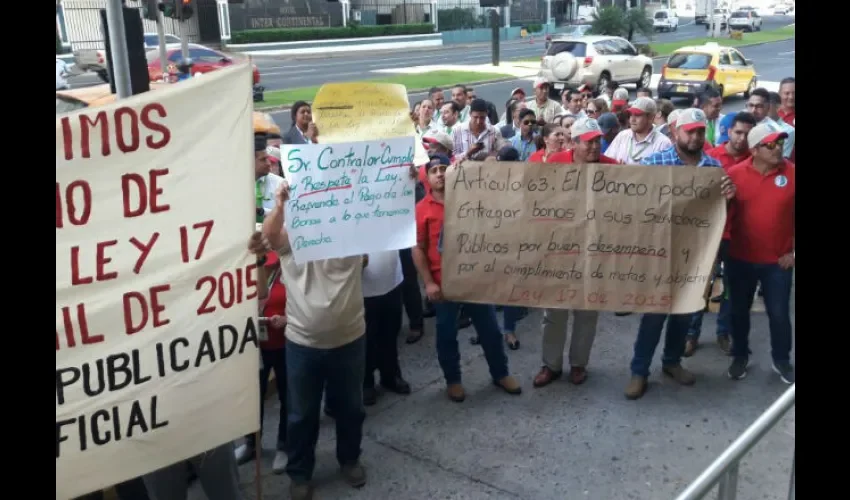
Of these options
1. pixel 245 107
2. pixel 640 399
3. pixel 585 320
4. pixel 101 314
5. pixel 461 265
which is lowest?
pixel 640 399

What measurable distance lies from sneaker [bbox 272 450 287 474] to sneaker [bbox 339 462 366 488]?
403mm

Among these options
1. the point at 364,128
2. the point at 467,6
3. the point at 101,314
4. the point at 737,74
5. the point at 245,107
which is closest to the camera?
the point at 101,314

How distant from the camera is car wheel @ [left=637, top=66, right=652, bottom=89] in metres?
25.9

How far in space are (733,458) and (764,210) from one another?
3.09 m

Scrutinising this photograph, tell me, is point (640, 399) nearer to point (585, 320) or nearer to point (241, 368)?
point (585, 320)

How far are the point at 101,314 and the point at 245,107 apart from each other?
97cm

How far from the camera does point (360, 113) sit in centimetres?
437

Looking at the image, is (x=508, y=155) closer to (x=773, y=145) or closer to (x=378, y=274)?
(x=378, y=274)

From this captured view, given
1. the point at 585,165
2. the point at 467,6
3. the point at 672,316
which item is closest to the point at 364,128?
the point at 585,165

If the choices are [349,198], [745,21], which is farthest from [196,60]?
[745,21]

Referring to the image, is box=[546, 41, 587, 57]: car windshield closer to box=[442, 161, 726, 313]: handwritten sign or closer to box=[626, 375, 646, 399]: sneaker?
box=[626, 375, 646, 399]: sneaker

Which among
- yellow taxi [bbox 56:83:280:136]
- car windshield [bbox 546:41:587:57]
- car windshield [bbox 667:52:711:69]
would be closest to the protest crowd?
yellow taxi [bbox 56:83:280:136]

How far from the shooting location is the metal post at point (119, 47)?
5418 mm
